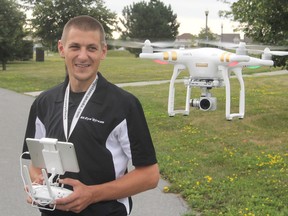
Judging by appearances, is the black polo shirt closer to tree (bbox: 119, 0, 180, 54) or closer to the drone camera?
the drone camera

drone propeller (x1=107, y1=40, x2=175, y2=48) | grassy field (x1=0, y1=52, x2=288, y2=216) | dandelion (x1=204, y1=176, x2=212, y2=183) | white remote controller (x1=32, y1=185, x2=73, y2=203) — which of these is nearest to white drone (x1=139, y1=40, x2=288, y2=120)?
drone propeller (x1=107, y1=40, x2=175, y2=48)

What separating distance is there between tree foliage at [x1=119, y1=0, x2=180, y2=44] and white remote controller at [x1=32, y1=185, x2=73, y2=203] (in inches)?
2654

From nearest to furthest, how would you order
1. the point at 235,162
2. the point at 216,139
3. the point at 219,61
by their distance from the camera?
the point at 235,162, the point at 219,61, the point at 216,139

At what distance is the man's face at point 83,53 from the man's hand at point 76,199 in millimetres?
528

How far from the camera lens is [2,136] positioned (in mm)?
10195

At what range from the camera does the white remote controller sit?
204 cm

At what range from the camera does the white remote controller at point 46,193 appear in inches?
80.1

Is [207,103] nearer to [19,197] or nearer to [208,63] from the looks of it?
[208,63]

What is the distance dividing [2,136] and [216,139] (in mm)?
4713

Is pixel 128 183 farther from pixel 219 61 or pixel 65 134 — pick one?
pixel 219 61

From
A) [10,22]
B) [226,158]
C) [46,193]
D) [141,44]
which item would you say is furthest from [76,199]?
[10,22]

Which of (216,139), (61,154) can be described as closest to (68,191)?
(61,154)

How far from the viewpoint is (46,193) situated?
6.72 ft

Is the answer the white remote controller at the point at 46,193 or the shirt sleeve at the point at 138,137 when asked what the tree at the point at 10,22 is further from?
the white remote controller at the point at 46,193
